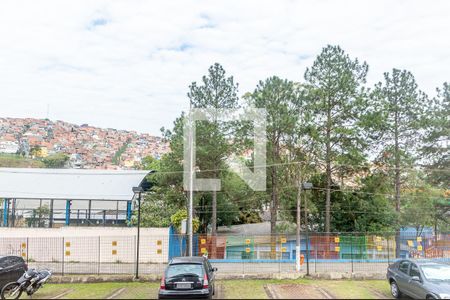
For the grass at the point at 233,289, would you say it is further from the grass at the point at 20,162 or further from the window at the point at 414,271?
the grass at the point at 20,162

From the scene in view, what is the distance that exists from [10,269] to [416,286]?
1380cm

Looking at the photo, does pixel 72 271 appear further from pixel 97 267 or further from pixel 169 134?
pixel 169 134

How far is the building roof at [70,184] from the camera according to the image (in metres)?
29.0

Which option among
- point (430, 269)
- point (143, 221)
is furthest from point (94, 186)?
point (430, 269)

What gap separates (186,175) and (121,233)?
5.58 m

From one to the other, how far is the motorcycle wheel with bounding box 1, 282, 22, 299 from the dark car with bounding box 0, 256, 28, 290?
1.42 meters

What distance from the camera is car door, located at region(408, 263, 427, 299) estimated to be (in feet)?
38.9

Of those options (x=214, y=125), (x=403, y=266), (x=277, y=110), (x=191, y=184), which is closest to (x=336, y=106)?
(x=277, y=110)

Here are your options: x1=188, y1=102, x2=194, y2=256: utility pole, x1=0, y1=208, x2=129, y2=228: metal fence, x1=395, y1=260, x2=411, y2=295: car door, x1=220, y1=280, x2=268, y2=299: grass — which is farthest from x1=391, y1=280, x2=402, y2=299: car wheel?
x1=0, y1=208, x2=129, y2=228: metal fence

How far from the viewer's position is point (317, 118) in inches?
1208

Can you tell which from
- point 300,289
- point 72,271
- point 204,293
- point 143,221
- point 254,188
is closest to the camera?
point 204,293

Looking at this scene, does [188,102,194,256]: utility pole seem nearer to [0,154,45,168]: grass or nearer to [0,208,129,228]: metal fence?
[0,208,129,228]: metal fence

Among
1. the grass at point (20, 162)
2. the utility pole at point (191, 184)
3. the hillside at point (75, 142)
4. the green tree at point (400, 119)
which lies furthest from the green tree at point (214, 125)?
the hillside at point (75, 142)

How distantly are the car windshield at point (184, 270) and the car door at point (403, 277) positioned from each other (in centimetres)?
620
